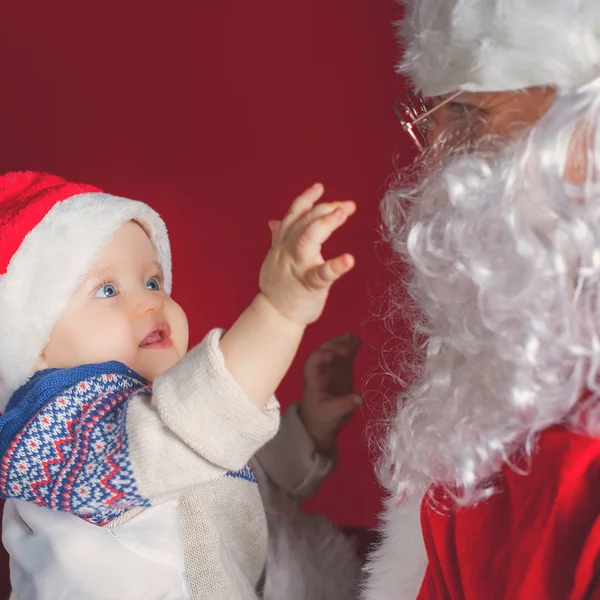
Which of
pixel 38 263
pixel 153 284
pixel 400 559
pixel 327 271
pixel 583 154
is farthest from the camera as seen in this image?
pixel 153 284

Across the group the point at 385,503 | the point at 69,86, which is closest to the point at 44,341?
the point at 385,503

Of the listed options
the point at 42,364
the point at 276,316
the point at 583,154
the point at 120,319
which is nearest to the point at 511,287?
the point at 583,154

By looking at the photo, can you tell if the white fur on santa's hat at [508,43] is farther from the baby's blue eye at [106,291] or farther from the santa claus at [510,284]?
the baby's blue eye at [106,291]

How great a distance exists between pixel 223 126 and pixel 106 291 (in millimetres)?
442

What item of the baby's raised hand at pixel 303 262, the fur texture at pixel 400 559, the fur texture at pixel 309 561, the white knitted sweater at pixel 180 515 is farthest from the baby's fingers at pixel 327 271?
the fur texture at pixel 309 561

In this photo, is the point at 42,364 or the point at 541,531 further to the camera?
the point at 42,364

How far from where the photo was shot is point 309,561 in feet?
3.78

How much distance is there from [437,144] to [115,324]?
1.51ft

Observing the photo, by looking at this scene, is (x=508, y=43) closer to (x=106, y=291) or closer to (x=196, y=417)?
(x=196, y=417)

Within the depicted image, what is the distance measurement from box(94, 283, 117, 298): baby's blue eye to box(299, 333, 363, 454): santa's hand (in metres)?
0.33

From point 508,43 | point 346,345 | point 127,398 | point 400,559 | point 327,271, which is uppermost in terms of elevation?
point 508,43

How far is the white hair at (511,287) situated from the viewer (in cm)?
61

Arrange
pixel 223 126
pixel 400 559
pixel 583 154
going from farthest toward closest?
pixel 223 126 < pixel 400 559 < pixel 583 154

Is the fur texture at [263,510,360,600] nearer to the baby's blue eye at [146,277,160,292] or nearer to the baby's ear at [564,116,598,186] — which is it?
the baby's blue eye at [146,277,160,292]
